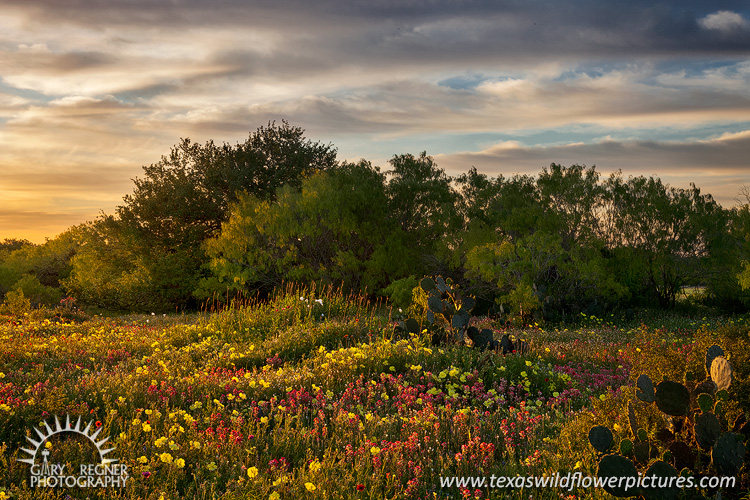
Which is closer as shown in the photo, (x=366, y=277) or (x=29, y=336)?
(x=29, y=336)

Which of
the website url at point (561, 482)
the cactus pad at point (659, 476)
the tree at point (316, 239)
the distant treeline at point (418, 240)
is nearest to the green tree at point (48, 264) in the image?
the distant treeline at point (418, 240)

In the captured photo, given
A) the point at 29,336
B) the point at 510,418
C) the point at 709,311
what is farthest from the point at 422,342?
the point at 709,311

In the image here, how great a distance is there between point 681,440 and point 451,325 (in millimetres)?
4970

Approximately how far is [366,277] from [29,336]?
15.8m

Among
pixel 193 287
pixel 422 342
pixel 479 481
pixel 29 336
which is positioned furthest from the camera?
pixel 193 287

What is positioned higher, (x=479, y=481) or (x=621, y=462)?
(x=621, y=462)

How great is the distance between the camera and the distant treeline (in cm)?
2034

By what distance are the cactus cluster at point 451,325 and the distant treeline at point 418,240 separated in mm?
8522

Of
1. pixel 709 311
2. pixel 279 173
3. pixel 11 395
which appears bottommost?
pixel 709 311

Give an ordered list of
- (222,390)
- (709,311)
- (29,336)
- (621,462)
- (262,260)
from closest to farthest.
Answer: (621,462) < (222,390) < (29,336) < (709,311) < (262,260)

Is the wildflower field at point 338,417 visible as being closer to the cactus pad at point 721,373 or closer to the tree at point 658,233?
the cactus pad at point 721,373

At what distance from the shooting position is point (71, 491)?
3.88m

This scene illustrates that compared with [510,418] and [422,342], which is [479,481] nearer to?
[510,418]

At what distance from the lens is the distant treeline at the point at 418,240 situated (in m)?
20.3
